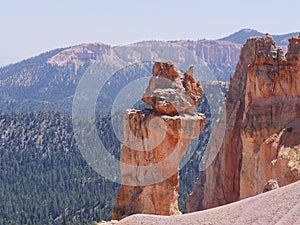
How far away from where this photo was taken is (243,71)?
112 feet

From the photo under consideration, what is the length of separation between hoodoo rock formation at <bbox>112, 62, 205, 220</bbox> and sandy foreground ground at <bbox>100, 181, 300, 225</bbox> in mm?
3732

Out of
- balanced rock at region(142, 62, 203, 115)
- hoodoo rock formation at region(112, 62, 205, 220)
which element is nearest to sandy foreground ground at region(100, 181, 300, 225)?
hoodoo rock formation at region(112, 62, 205, 220)

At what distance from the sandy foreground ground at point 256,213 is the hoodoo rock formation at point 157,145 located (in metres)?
3.73

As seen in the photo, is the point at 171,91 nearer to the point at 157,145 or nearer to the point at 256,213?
the point at 157,145

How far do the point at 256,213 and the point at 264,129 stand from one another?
1222 cm

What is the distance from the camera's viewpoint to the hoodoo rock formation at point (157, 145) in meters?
20.4

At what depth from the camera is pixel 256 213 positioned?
15.0m

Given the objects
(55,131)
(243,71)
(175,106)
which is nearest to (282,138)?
(175,106)

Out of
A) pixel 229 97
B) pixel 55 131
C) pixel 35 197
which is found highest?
pixel 229 97

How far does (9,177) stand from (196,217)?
12272cm

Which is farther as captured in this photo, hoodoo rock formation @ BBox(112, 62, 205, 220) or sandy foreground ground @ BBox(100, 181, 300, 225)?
hoodoo rock formation @ BBox(112, 62, 205, 220)

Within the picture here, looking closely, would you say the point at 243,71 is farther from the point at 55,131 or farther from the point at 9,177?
the point at 55,131

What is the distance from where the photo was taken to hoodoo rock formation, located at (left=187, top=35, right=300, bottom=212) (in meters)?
24.4

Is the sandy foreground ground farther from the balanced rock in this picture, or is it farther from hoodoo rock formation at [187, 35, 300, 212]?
Answer: hoodoo rock formation at [187, 35, 300, 212]
